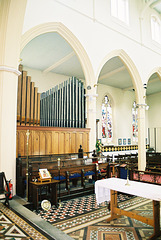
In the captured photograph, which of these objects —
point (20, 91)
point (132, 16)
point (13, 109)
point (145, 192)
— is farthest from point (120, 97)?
point (145, 192)

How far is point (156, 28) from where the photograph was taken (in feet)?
42.6

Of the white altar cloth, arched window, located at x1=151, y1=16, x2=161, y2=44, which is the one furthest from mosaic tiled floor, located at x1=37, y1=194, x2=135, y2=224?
arched window, located at x1=151, y1=16, x2=161, y2=44

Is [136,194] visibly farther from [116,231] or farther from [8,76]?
[8,76]

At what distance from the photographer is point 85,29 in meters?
8.48

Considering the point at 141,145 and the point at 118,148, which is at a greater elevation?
the point at 141,145

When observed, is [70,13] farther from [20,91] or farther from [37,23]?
[20,91]

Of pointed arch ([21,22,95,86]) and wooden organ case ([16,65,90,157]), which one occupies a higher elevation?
pointed arch ([21,22,95,86])

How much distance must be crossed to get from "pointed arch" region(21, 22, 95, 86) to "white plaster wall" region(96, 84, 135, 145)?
6.58 metres

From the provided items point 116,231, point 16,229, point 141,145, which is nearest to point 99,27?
point 141,145

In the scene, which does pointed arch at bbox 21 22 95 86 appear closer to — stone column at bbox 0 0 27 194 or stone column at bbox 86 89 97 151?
stone column at bbox 86 89 97 151

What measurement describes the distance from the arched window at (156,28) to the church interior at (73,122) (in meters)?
0.06

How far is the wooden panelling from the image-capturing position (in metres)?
6.98

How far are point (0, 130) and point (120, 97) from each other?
12961 mm

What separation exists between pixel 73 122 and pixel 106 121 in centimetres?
723
